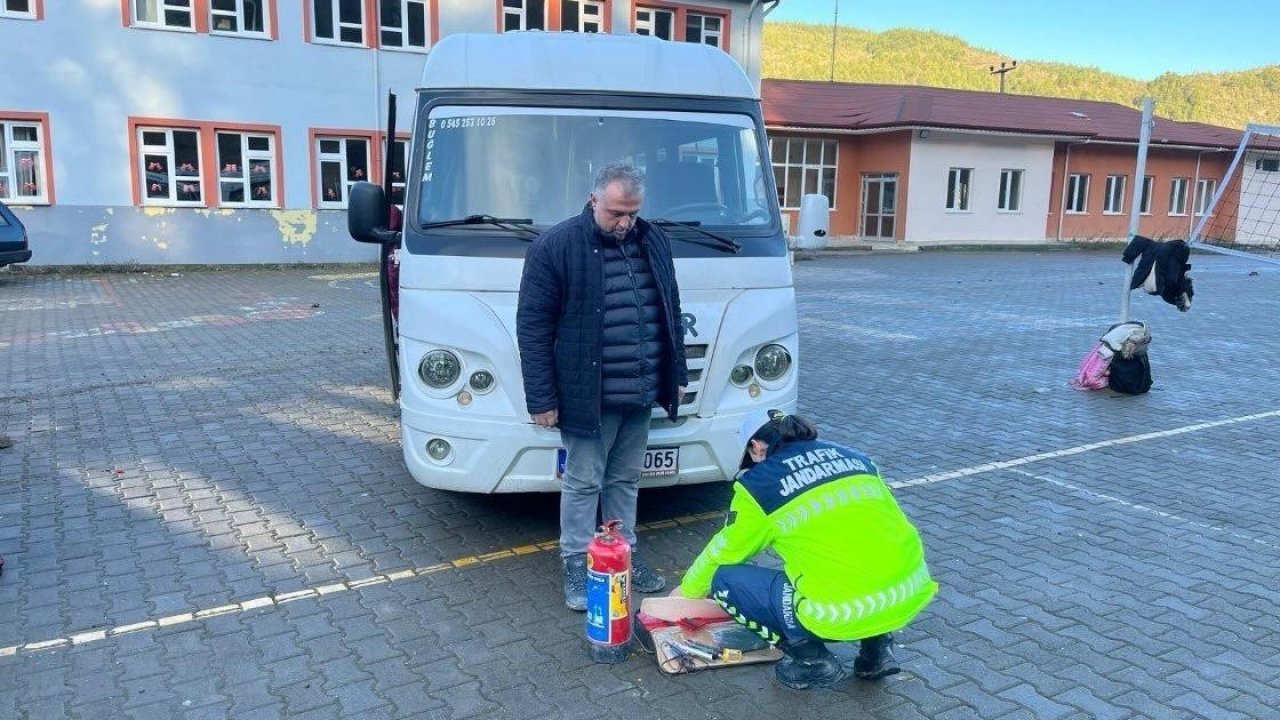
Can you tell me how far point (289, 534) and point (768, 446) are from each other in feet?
10.1

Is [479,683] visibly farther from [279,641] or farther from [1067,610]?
[1067,610]

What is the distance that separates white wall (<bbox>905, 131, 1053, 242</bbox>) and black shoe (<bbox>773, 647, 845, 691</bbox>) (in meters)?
30.3

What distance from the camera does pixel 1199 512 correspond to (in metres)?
5.81

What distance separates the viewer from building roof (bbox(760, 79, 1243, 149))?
31947mm

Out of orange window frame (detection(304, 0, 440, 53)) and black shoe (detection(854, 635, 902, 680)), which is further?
orange window frame (detection(304, 0, 440, 53))

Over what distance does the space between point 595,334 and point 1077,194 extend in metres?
37.2

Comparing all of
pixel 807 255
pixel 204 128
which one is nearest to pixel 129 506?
pixel 204 128

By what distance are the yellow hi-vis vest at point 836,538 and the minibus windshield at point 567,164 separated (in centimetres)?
213

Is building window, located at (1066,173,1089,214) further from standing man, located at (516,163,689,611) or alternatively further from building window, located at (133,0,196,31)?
standing man, located at (516,163,689,611)

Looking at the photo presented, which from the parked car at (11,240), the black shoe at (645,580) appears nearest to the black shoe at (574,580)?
the black shoe at (645,580)

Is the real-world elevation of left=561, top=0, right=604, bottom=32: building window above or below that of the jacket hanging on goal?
above

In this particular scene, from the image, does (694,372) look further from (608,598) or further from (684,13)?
(684,13)

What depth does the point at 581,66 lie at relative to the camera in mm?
5352

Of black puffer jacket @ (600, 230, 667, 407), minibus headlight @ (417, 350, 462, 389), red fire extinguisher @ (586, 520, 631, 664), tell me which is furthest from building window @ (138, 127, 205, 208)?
red fire extinguisher @ (586, 520, 631, 664)
